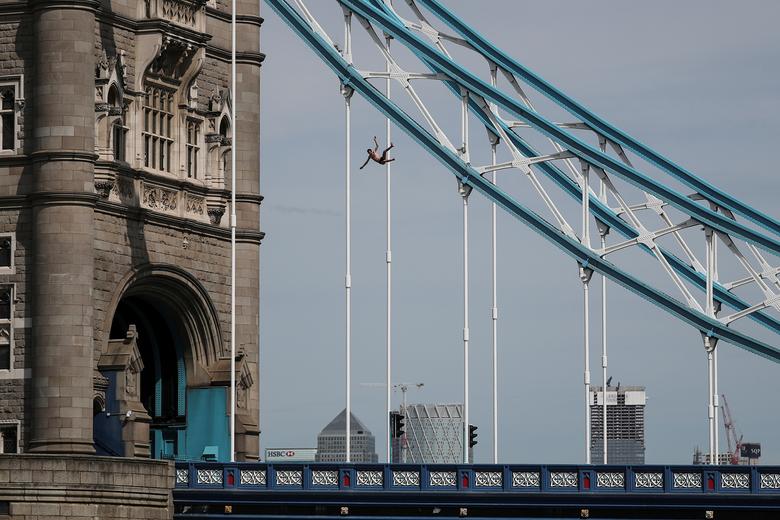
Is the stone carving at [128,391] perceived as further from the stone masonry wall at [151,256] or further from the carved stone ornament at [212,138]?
the carved stone ornament at [212,138]

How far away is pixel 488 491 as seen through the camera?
4706cm

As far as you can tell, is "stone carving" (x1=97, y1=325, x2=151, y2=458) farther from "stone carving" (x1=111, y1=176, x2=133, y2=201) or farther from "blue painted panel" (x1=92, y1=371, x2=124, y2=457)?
"stone carving" (x1=111, y1=176, x2=133, y2=201)

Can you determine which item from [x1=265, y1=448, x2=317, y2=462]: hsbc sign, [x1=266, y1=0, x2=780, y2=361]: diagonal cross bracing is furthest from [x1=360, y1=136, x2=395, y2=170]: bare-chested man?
[x1=265, y1=448, x2=317, y2=462]: hsbc sign

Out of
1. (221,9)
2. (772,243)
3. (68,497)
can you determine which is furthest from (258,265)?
(772,243)

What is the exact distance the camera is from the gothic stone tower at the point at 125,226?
51312 millimetres

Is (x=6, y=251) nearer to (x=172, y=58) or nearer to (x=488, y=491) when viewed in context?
(x=172, y=58)

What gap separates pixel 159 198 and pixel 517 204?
32.8 feet

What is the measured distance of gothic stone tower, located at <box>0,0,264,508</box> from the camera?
51312mm

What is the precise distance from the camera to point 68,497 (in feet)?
161

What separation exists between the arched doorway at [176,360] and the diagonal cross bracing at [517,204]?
7.22 metres

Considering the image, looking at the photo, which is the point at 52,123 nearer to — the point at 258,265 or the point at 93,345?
the point at 93,345

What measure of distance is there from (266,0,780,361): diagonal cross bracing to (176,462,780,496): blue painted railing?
4643 mm

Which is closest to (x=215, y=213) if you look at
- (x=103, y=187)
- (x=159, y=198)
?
(x=159, y=198)

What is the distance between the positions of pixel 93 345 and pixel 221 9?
12059 mm
